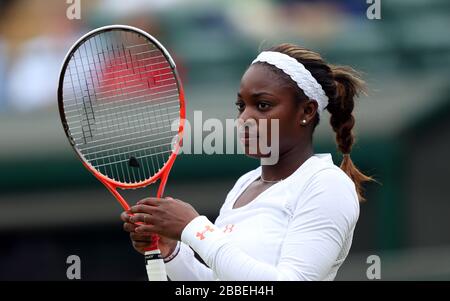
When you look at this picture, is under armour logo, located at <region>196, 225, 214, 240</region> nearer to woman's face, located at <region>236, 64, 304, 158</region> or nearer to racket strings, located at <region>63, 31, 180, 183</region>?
woman's face, located at <region>236, 64, 304, 158</region>

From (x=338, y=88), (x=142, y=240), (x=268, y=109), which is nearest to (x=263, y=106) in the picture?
(x=268, y=109)

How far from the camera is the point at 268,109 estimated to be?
1.96 m

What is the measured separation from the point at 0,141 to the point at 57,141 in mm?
288

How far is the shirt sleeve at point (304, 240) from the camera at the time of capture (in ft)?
5.99

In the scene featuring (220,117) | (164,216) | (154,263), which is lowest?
(220,117)

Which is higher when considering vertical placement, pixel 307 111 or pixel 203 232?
pixel 307 111

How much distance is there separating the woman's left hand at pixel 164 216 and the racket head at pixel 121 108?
0.64ft

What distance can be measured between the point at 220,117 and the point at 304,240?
9.51 ft

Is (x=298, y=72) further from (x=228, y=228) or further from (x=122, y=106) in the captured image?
(x=122, y=106)

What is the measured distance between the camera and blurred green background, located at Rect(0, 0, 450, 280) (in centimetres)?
471

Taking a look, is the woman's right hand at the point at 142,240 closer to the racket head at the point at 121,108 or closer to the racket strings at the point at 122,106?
the racket head at the point at 121,108

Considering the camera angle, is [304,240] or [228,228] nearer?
[304,240]

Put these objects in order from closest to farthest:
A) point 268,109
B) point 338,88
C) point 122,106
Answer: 1. point 268,109
2. point 338,88
3. point 122,106
